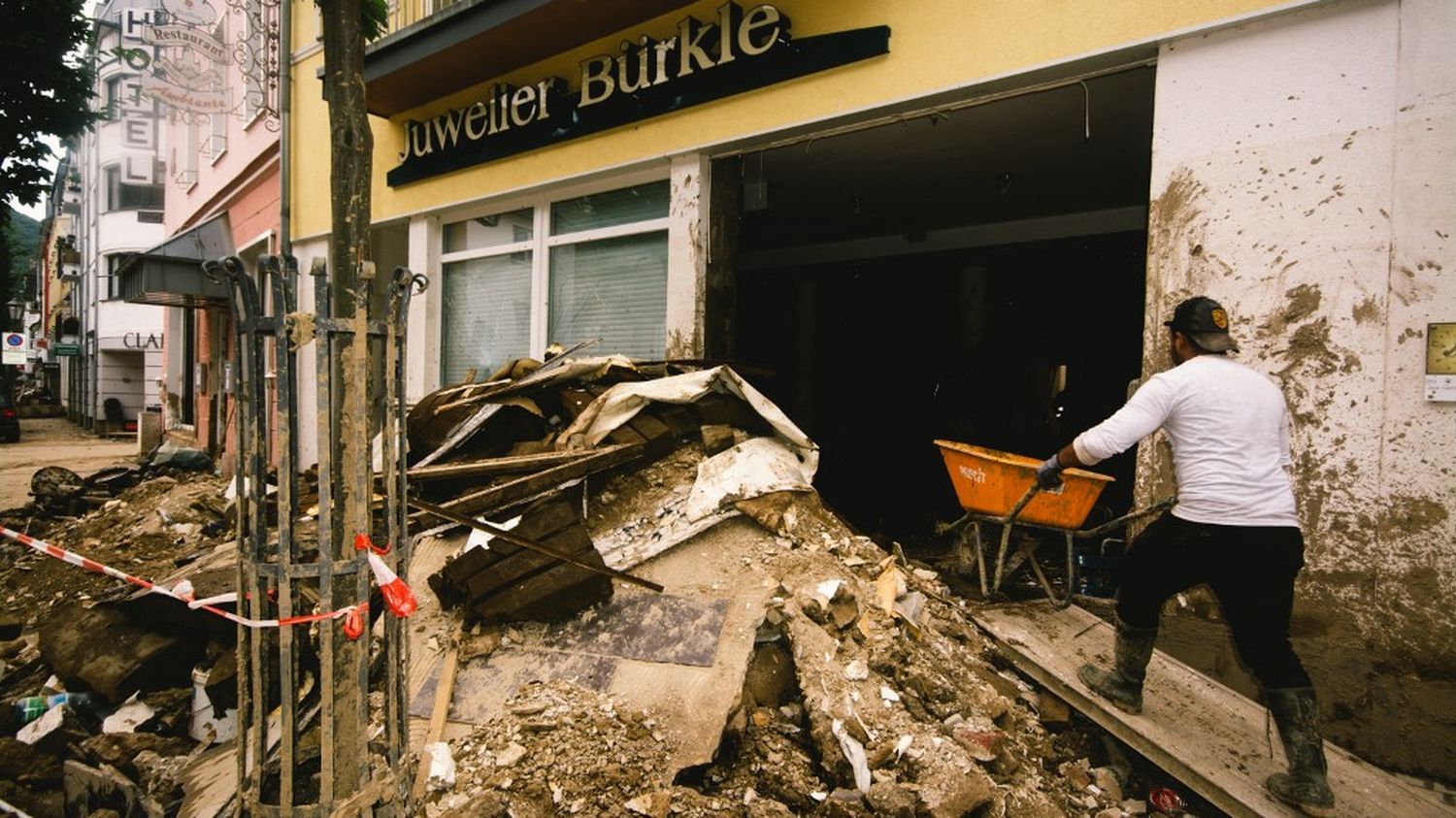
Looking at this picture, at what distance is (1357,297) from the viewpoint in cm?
354

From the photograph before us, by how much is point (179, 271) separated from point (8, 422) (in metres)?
14.3

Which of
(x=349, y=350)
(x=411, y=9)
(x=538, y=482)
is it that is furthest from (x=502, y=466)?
(x=411, y=9)

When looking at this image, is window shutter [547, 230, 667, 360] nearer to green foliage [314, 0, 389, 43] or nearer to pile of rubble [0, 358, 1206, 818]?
pile of rubble [0, 358, 1206, 818]

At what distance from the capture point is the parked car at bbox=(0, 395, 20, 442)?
2053 centimetres

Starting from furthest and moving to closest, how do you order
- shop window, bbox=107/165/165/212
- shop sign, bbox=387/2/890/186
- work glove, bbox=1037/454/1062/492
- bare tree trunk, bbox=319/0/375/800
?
1. shop window, bbox=107/165/165/212
2. shop sign, bbox=387/2/890/186
3. work glove, bbox=1037/454/1062/492
4. bare tree trunk, bbox=319/0/375/800

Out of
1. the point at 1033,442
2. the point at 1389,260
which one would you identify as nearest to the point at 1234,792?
the point at 1389,260

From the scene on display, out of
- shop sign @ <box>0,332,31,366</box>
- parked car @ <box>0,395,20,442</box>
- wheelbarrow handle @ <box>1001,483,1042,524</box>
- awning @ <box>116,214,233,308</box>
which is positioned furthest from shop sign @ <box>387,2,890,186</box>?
shop sign @ <box>0,332,31,366</box>

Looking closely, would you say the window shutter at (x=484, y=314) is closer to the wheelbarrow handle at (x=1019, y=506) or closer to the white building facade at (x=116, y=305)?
the wheelbarrow handle at (x=1019, y=506)

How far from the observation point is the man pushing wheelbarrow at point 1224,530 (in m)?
2.85

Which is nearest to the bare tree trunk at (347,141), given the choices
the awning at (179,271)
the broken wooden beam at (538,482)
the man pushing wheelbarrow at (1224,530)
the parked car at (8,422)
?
the broken wooden beam at (538,482)

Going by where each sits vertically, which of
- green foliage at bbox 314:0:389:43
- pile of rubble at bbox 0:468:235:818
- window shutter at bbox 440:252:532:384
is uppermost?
green foliage at bbox 314:0:389:43

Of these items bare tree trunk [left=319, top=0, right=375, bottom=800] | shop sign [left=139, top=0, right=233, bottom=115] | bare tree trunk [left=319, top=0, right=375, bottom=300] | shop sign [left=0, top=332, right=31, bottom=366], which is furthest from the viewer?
shop sign [left=0, top=332, right=31, bottom=366]

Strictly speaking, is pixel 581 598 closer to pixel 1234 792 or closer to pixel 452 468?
pixel 452 468

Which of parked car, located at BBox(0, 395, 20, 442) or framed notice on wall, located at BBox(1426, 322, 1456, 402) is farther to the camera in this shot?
parked car, located at BBox(0, 395, 20, 442)
